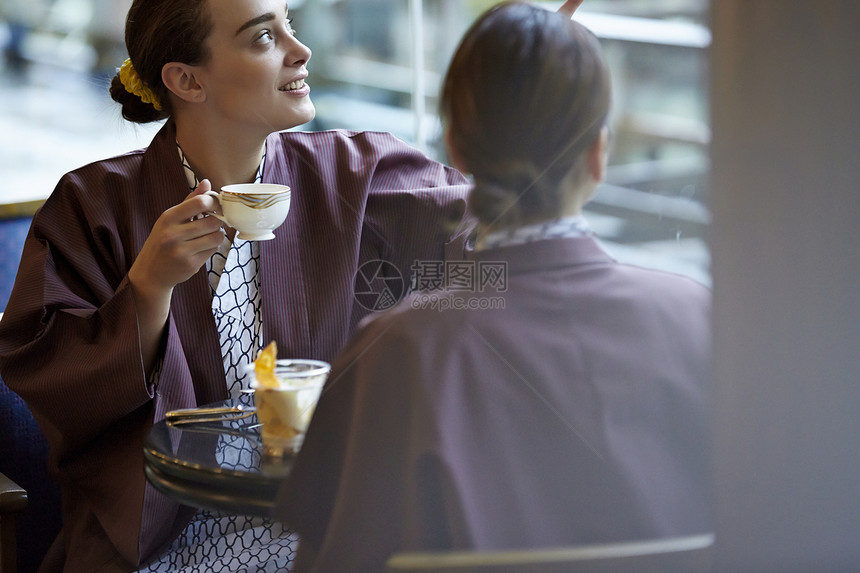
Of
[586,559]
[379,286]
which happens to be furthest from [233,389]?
[586,559]

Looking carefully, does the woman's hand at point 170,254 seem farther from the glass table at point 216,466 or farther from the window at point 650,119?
the window at point 650,119

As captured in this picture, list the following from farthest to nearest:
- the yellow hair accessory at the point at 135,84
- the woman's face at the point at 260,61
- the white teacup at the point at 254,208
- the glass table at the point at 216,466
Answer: the yellow hair accessory at the point at 135,84 → the woman's face at the point at 260,61 → the white teacup at the point at 254,208 → the glass table at the point at 216,466

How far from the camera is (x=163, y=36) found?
3.03 feet

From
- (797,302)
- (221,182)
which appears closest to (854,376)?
(797,302)

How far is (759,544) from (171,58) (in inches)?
29.1

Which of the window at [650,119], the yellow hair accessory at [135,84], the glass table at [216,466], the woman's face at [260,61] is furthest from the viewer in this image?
the yellow hair accessory at [135,84]

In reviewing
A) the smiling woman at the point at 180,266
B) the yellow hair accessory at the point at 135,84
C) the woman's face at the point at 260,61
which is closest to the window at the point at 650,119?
the smiling woman at the point at 180,266

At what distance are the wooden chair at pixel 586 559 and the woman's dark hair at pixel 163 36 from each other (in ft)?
2.03

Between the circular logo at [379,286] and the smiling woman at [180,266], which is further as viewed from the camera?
the smiling woman at [180,266]

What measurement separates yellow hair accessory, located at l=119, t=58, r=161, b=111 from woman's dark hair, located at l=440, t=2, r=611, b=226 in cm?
61

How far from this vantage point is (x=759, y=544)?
495 mm

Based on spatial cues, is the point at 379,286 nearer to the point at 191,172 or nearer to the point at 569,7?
the point at 569,7

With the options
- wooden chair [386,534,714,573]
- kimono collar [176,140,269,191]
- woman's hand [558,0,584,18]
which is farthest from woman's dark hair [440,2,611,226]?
kimono collar [176,140,269,191]

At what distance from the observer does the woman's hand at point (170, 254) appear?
2.60 ft
